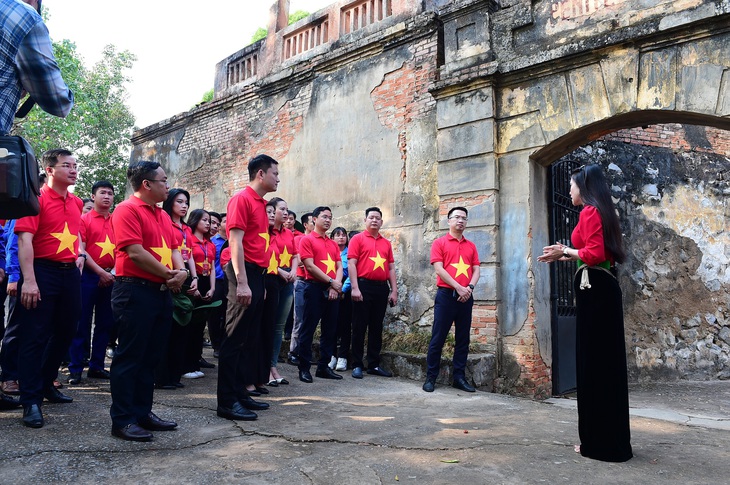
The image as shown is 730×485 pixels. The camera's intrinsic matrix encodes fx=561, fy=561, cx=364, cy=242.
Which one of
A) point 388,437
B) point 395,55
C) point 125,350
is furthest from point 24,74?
point 395,55

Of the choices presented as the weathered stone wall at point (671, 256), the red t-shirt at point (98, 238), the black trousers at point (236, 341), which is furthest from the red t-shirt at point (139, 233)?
the weathered stone wall at point (671, 256)

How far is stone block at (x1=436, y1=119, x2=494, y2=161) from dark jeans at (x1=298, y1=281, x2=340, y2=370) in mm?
2401

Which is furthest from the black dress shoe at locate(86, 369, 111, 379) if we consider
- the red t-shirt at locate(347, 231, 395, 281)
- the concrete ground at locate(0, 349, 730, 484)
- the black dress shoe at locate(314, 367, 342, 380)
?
the red t-shirt at locate(347, 231, 395, 281)

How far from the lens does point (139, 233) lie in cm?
361

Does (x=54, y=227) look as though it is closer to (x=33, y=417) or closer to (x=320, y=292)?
(x=33, y=417)

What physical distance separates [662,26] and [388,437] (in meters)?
4.92

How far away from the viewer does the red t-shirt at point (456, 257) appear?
20.4ft

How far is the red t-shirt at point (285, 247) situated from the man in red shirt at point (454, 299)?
1.61 metres

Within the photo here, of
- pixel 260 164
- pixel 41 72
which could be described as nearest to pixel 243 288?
pixel 260 164

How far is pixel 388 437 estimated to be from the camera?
3836mm

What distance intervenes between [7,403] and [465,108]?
573 centimetres

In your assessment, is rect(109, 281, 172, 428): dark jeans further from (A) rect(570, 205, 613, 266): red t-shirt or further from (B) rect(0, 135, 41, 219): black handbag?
(A) rect(570, 205, 613, 266): red t-shirt

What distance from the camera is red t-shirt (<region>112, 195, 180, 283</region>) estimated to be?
11.7ft

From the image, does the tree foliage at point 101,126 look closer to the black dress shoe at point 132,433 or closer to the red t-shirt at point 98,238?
the red t-shirt at point 98,238
